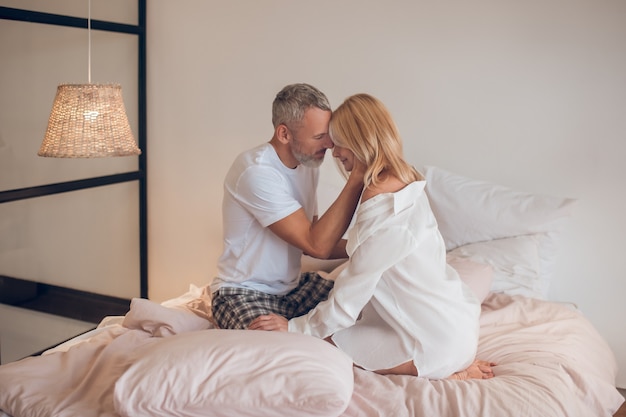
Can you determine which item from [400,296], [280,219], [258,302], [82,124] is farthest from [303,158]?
[82,124]

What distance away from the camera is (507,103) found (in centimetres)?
302

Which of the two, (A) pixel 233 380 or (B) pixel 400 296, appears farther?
(B) pixel 400 296

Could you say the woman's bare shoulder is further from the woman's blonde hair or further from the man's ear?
the man's ear

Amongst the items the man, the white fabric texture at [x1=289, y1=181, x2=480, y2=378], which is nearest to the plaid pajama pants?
the man

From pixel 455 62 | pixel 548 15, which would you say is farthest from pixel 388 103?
pixel 548 15

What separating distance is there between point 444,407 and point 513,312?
804 millimetres

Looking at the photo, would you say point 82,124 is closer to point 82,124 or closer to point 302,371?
point 82,124

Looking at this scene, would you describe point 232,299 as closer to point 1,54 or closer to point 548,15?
point 1,54

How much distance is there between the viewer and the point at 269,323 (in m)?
2.12

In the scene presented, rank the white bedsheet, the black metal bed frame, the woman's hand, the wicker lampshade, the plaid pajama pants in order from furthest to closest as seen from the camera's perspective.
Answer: the black metal bed frame < the wicker lampshade < the plaid pajama pants < the woman's hand < the white bedsheet

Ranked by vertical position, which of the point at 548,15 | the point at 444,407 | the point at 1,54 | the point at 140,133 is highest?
the point at 548,15

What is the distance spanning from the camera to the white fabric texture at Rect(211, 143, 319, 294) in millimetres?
2316

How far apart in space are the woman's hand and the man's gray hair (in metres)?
0.62

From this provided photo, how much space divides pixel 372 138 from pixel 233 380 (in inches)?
31.0
